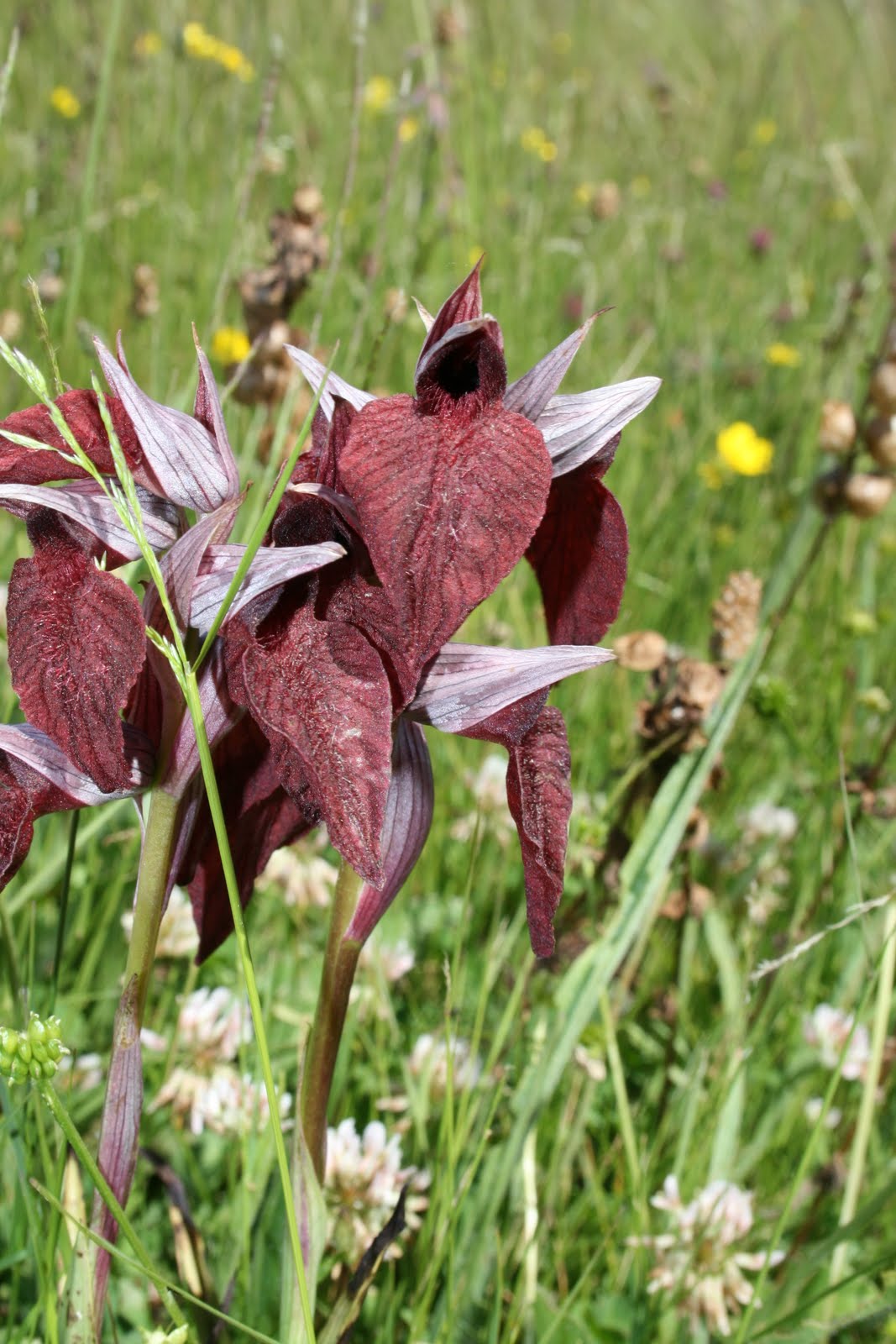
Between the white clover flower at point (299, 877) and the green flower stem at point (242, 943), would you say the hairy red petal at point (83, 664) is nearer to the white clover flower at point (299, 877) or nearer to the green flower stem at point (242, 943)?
the green flower stem at point (242, 943)

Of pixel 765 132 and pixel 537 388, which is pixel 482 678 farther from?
pixel 765 132

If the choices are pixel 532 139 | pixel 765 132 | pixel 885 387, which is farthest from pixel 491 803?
pixel 765 132

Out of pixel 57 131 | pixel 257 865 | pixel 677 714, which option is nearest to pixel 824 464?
pixel 677 714

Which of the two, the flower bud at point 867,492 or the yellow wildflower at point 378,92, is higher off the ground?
the yellow wildflower at point 378,92

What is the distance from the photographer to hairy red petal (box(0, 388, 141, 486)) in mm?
760

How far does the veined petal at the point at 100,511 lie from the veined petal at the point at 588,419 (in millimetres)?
274

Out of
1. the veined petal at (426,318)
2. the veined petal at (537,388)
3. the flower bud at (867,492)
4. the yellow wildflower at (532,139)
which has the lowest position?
the flower bud at (867,492)

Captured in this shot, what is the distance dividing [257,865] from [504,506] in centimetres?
38

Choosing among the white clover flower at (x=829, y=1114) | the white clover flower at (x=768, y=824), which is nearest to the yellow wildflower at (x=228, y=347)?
the white clover flower at (x=768, y=824)

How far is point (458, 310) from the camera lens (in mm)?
750

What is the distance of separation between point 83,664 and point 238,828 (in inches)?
9.4

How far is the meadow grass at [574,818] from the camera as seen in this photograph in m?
1.33

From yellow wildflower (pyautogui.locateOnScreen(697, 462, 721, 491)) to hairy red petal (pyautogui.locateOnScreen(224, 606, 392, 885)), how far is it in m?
2.97

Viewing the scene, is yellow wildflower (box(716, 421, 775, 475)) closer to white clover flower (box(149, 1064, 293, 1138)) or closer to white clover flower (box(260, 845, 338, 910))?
white clover flower (box(260, 845, 338, 910))
